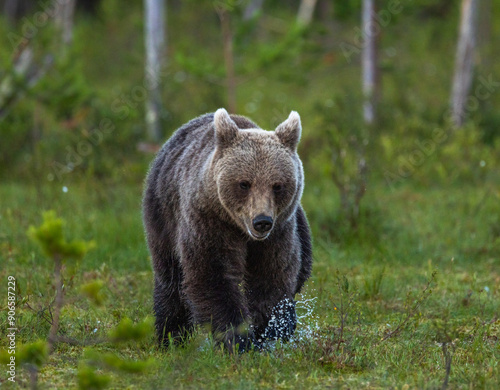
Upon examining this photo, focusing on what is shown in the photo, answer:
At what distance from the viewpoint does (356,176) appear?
8820 mm

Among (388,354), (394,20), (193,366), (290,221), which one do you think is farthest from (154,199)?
(394,20)

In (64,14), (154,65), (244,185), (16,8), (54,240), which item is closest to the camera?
(54,240)

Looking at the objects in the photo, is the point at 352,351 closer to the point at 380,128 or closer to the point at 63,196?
the point at 63,196

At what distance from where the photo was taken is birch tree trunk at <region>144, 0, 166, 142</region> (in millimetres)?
12016

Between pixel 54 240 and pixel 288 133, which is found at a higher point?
pixel 288 133

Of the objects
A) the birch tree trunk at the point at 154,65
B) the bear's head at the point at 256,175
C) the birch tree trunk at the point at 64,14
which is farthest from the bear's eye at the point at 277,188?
the birch tree trunk at the point at 64,14

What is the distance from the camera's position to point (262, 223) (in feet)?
14.3

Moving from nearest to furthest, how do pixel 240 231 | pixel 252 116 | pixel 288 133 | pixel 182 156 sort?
1. pixel 240 231
2. pixel 288 133
3. pixel 182 156
4. pixel 252 116

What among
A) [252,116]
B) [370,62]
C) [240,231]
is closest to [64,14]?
[252,116]

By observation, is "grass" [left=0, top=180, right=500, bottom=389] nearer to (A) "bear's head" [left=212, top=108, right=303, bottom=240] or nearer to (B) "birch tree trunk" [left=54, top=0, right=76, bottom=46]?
(A) "bear's head" [left=212, top=108, right=303, bottom=240]

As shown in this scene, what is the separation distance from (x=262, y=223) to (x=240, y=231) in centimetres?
37

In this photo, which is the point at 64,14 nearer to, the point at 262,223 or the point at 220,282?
the point at 220,282

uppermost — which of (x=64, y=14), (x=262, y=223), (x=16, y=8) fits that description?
(x=16, y=8)

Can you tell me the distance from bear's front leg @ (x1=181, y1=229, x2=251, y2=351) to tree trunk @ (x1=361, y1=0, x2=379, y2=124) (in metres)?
8.10
